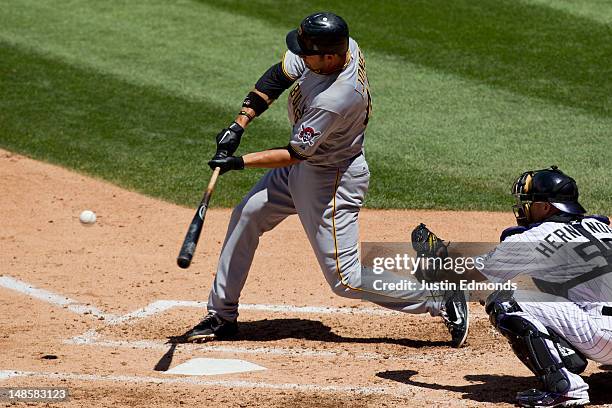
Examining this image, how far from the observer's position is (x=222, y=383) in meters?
5.38

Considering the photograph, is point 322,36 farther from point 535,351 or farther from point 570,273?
point 535,351

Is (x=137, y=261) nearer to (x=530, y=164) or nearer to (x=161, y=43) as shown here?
(x=530, y=164)

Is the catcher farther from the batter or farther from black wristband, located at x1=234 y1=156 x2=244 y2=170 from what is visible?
black wristband, located at x1=234 y1=156 x2=244 y2=170

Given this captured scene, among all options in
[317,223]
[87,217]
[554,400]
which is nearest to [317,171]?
[317,223]

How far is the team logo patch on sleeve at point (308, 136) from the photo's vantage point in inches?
222

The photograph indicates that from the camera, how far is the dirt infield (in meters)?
5.25

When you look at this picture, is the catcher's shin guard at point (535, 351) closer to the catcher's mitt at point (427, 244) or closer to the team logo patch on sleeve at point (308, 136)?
the catcher's mitt at point (427, 244)

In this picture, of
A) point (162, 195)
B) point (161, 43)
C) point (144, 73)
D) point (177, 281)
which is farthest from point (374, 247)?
point (161, 43)

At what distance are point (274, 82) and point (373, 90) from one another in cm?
505

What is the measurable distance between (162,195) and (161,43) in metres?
3.86

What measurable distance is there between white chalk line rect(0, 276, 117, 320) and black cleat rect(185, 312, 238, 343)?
653mm

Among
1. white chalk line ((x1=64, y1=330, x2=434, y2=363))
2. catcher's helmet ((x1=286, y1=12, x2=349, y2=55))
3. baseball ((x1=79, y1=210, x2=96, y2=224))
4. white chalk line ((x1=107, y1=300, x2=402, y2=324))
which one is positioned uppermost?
catcher's helmet ((x1=286, y1=12, x2=349, y2=55))

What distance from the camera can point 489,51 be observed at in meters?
11.9

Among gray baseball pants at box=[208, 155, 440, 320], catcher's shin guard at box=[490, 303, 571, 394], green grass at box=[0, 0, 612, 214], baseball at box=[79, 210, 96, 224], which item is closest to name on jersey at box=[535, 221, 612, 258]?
catcher's shin guard at box=[490, 303, 571, 394]
